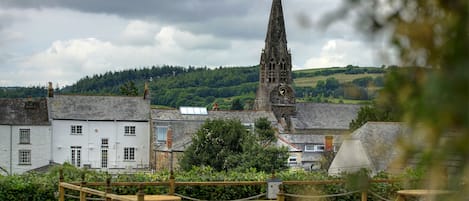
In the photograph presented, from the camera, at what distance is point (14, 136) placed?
5728 cm

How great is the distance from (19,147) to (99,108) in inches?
277

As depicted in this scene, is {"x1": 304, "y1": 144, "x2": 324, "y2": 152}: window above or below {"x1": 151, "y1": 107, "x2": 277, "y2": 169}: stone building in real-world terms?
below

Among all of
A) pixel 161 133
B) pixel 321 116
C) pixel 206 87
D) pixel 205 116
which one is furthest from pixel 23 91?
pixel 161 133

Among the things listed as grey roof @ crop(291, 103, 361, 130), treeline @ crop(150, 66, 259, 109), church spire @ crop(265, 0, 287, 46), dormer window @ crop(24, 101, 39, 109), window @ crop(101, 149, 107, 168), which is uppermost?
church spire @ crop(265, 0, 287, 46)

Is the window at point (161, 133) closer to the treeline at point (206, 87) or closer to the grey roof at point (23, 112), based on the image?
the grey roof at point (23, 112)

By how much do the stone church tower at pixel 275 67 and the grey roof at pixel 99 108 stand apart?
32.6 m

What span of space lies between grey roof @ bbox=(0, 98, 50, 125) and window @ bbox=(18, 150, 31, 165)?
2.11m

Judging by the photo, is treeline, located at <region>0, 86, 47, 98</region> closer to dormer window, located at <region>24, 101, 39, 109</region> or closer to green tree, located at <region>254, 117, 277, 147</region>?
dormer window, located at <region>24, 101, 39, 109</region>

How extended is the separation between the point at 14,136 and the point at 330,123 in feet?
137

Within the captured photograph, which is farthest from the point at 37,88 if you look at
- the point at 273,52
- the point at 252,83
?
the point at 273,52

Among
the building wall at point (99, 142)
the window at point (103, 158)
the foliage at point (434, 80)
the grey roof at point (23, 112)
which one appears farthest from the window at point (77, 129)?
the foliage at point (434, 80)

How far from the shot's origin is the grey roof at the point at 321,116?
88.8 m

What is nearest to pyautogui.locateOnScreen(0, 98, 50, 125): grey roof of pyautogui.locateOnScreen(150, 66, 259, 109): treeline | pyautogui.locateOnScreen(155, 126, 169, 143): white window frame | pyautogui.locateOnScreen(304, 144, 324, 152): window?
pyautogui.locateOnScreen(155, 126, 169, 143): white window frame

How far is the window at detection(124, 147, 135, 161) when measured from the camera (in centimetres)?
Result: 6212
